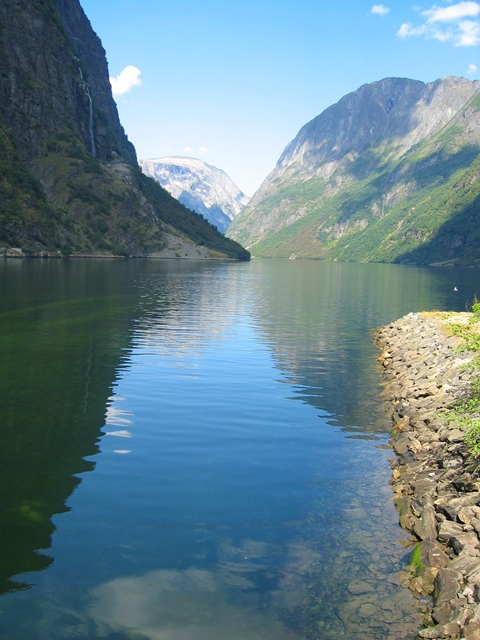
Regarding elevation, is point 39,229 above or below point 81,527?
above

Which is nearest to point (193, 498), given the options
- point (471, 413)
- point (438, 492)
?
point (438, 492)

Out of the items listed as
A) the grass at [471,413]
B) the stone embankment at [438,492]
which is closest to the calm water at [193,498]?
the stone embankment at [438,492]

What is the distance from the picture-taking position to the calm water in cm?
1337

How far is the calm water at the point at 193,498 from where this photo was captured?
526 inches

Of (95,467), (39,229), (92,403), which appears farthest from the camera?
(39,229)

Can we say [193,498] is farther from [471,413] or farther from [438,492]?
[471,413]

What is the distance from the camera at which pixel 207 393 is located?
109ft

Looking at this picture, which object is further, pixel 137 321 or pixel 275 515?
pixel 137 321

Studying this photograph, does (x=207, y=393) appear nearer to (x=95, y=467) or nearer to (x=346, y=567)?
(x=95, y=467)

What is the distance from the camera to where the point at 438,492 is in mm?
19188

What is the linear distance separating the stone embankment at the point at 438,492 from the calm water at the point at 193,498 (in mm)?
705

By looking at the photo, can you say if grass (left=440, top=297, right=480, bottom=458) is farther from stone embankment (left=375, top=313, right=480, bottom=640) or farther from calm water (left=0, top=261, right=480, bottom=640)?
calm water (left=0, top=261, right=480, bottom=640)

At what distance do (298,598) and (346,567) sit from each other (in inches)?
84.3

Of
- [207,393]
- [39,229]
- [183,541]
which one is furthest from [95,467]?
[39,229]
